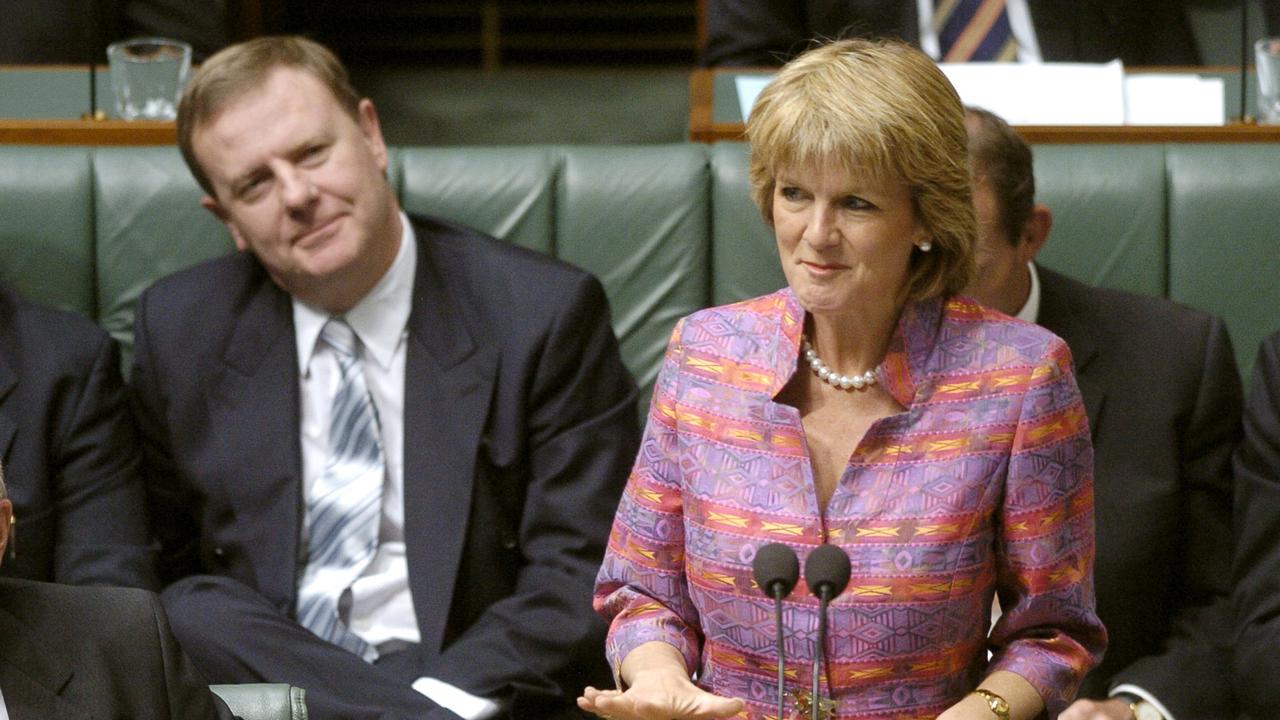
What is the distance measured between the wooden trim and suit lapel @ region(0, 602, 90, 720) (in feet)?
4.90

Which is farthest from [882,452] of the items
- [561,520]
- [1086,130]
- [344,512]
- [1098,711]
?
[1086,130]

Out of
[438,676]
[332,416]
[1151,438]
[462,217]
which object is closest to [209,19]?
[462,217]

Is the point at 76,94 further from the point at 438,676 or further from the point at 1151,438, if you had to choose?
the point at 1151,438

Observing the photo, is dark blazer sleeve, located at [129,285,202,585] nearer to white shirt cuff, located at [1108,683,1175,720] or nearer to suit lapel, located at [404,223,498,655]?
suit lapel, located at [404,223,498,655]

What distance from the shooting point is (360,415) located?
8.63 feet

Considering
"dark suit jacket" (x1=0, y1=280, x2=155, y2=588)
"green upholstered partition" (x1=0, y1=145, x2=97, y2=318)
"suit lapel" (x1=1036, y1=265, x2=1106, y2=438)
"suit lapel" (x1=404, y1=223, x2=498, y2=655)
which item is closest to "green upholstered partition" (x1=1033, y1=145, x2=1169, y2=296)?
"suit lapel" (x1=1036, y1=265, x2=1106, y2=438)

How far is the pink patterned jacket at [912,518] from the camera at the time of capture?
181 cm

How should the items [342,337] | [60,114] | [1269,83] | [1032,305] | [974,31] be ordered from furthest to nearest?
1. [974,31]
2. [60,114]
3. [1269,83]
4. [342,337]
5. [1032,305]

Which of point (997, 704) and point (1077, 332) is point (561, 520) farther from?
point (997, 704)

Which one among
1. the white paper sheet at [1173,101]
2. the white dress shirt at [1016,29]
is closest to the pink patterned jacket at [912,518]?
the white paper sheet at [1173,101]

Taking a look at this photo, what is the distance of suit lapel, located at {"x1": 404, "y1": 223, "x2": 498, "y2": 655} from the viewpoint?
100 inches

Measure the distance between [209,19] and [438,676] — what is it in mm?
2174

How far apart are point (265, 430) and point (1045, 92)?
147 centimetres

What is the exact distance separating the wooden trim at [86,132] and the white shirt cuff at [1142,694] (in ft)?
5.89
